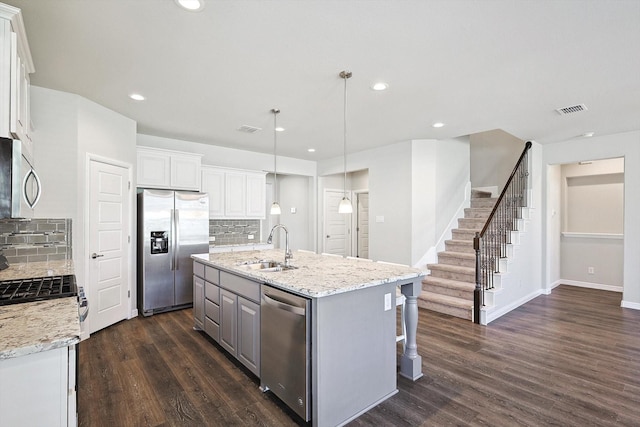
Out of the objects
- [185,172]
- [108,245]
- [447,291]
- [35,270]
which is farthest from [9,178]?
[447,291]

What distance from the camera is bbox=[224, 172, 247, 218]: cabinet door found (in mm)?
5555

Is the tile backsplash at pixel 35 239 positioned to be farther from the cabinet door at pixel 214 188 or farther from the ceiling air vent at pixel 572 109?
the ceiling air vent at pixel 572 109

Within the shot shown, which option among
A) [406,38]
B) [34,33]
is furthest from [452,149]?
[34,33]

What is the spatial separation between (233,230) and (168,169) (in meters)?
1.75

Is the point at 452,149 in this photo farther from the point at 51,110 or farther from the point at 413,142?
the point at 51,110

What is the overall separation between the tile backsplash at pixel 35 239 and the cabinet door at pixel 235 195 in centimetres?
247

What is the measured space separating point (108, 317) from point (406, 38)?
435cm

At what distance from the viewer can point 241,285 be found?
273 cm

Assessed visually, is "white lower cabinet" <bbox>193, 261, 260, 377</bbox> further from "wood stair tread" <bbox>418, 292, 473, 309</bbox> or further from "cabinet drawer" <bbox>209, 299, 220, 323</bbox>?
"wood stair tread" <bbox>418, 292, 473, 309</bbox>

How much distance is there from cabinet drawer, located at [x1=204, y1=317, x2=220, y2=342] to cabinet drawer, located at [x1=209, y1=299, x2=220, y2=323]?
0.05 m

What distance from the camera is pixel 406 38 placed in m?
2.24

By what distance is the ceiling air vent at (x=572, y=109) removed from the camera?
11.7 feet

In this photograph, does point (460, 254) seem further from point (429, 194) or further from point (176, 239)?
point (176, 239)

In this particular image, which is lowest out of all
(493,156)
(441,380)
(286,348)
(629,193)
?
(441,380)
